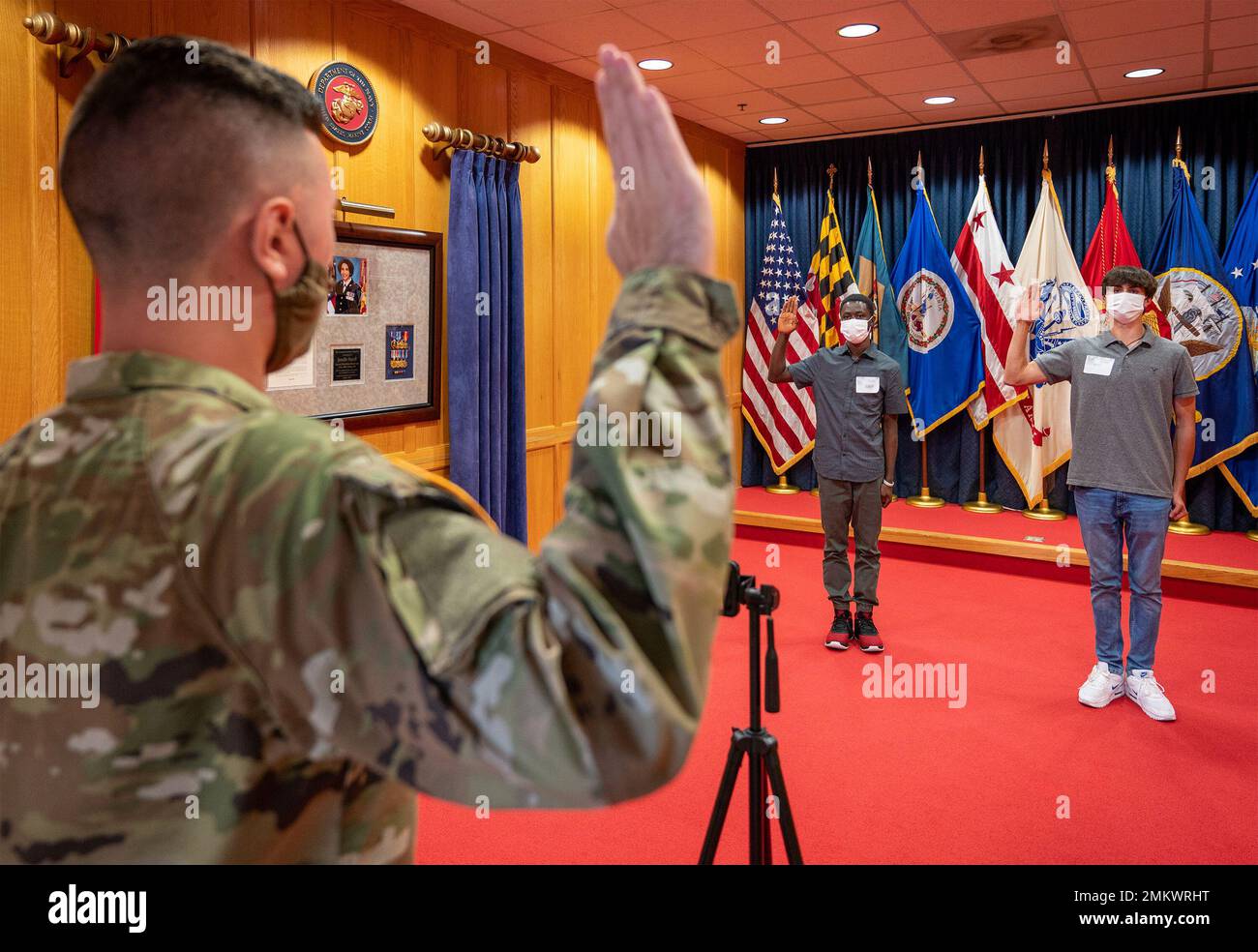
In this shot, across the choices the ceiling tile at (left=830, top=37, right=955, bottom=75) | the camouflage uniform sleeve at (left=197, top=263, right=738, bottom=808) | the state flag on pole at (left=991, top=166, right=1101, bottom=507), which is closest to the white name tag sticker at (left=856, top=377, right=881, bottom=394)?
the ceiling tile at (left=830, top=37, right=955, bottom=75)

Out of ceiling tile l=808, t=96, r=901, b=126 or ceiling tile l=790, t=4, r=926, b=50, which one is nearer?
ceiling tile l=790, t=4, r=926, b=50

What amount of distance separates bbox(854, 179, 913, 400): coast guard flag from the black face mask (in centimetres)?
665

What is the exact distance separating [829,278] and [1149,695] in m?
4.36

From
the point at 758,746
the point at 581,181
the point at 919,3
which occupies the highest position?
the point at 919,3

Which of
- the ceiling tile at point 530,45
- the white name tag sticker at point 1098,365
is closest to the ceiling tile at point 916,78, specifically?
the ceiling tile at point 530,45

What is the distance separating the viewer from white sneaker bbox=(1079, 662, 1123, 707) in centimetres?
375

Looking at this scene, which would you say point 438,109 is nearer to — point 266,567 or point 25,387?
point 25,387

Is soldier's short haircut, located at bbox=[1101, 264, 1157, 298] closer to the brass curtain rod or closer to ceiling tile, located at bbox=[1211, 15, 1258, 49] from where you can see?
ceiling tile, located at bbox=[1211, 15, 1258, 49]

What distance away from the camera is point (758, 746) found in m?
2.06

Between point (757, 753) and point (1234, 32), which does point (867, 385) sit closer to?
point (1234, 32)

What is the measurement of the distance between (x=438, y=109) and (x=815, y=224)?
3.83 metres

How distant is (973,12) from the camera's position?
4.55 metres
